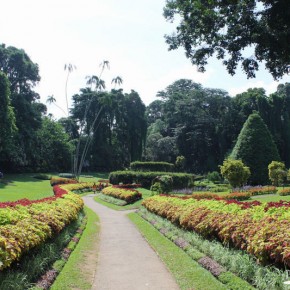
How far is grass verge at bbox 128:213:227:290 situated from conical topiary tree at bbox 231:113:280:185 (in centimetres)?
2303

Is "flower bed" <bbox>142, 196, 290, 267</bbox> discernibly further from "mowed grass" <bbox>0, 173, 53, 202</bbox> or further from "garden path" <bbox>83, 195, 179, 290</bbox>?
"mowed grass" <bbox>0, 173, 53, 202</bbox>

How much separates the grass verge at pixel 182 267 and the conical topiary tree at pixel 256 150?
907 inches

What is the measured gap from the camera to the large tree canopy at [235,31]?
11070 millimetres

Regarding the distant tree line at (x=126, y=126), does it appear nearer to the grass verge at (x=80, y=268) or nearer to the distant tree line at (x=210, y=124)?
the distant tree line at (x=210, y=124)

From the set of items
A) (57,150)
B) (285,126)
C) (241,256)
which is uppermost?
(285,126)

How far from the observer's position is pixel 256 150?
33.6m

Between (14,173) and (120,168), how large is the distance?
829 inches

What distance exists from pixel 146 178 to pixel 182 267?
29.3m

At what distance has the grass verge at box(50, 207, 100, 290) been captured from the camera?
664 cm

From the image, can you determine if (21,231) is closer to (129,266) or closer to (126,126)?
(129,266)

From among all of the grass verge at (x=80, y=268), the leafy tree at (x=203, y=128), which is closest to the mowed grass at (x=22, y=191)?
the grass verge at (x=80, y=268)

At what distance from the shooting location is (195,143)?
57.5m

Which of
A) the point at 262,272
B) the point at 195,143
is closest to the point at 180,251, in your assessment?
the point at 262,272

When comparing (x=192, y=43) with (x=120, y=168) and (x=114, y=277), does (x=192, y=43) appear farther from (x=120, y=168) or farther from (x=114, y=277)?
(x=120, y=168)
